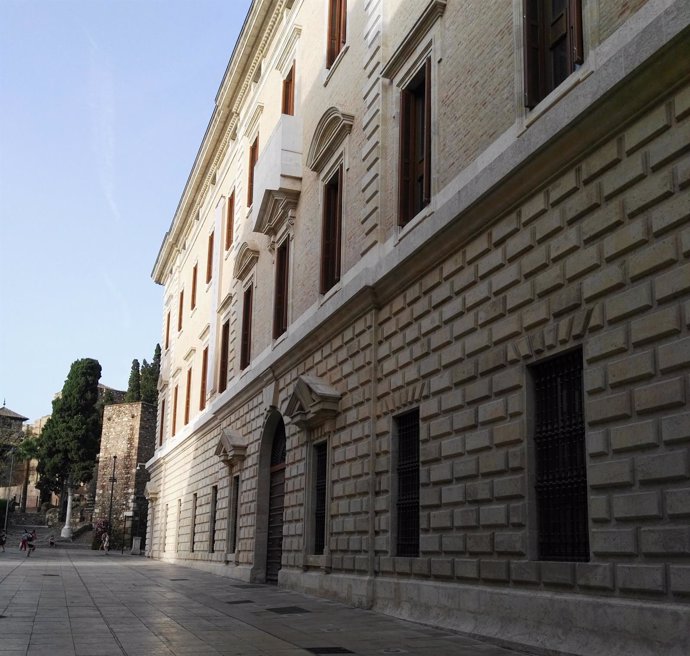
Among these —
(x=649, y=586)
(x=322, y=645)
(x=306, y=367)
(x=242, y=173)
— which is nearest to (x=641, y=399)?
(x=649, y=586)

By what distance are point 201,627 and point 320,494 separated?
544 cm

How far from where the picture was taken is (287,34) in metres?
20.8

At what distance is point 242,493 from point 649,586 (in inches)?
593

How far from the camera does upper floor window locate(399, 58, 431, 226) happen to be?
40.0ft

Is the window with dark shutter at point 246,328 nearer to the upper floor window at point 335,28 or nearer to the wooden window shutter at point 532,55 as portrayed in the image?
the upper floor window at point 335,28

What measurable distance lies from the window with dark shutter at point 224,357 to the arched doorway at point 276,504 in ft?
20.4

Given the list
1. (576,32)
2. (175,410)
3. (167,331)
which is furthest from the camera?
(167,331)

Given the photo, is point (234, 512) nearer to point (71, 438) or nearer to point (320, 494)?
point (320, 494)

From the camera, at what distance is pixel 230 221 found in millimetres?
27422

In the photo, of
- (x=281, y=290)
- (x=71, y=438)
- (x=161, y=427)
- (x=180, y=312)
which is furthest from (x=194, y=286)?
(x=71, y=438)

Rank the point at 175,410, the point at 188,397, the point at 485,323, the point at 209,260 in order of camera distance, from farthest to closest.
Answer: the point at 175,410 < the point at 188,397 < the point at 209,260 < the point at 485,323

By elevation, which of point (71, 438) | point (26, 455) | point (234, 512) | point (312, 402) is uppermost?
point (71, 438)

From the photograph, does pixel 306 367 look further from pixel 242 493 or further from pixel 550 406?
pixel 550 406

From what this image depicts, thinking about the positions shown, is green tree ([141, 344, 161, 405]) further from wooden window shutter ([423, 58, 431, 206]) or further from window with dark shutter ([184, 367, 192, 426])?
wooden window shutter ([423, 58, 431, 206])
